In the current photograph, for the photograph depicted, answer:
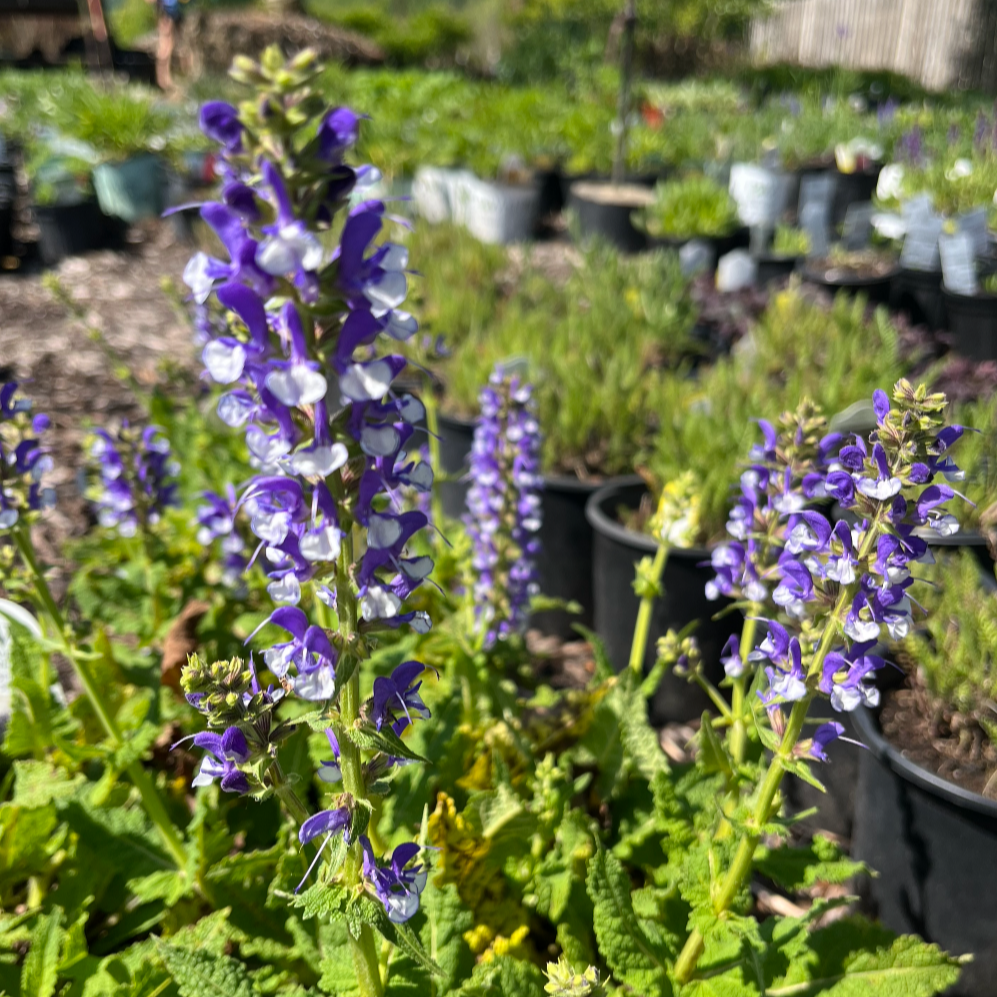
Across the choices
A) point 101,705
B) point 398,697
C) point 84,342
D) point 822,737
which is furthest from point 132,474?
point 84,342

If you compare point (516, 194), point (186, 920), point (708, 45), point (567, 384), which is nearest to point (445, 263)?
point (567, 384)

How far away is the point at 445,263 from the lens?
5.09 m

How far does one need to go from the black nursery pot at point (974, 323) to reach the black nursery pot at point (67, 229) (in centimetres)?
707

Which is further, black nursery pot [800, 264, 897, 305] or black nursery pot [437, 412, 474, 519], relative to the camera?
black nursery pot [800, 264, 897, 305]

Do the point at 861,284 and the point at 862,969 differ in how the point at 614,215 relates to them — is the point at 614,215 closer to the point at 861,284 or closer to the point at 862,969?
the point at 861,284

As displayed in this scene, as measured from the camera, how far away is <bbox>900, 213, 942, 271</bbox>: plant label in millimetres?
5547

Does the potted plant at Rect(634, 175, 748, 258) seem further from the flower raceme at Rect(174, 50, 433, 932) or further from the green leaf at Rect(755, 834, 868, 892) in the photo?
the flower raceme at Rect(174, 50, 433, 932)

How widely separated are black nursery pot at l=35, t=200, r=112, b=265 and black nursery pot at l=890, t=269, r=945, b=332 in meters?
6.80

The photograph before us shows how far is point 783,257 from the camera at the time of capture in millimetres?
6137

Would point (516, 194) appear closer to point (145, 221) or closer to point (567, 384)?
point (145, 221)

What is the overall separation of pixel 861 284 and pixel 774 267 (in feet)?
2.80

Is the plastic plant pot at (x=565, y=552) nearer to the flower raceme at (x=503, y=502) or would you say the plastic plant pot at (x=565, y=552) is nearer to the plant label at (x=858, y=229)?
the flower raceme at (x=503, y=502)

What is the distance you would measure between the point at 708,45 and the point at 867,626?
71.4 feet

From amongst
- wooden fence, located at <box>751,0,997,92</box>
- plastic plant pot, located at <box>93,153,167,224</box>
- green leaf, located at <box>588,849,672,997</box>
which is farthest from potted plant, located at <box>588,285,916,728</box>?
wooden fence, located at <box>751,0,997,92</box>
